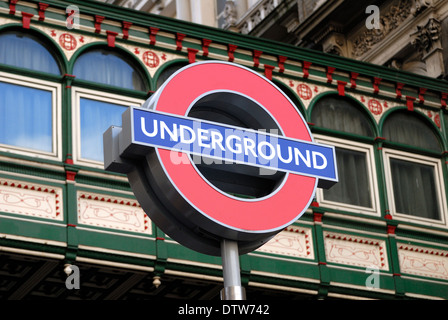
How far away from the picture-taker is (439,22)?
2794cm

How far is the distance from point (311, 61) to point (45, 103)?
5.80 m

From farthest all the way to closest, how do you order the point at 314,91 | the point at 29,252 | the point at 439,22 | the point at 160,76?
the point at 439,22
the point at 314,91
the point at 160,76
the point at 29,252

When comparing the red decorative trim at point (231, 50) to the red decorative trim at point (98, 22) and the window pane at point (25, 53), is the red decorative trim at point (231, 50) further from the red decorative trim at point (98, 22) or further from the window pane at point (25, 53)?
the window pane at point (25, 53)

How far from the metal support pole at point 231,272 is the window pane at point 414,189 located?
1102cm

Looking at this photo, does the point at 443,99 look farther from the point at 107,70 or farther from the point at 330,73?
the point at 107,70

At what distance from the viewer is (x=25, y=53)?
66.9ft

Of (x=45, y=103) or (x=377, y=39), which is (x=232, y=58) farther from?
(x=377, y=39)

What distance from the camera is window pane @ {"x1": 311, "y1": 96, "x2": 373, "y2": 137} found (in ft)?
75.3

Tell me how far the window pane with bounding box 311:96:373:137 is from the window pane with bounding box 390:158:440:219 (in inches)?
36.5

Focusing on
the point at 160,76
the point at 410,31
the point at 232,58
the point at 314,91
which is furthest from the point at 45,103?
the point at 410,31

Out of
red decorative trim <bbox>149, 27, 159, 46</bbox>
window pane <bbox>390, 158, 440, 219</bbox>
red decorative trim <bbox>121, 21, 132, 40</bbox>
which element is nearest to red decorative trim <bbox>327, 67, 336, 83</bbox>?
window pane <bbox>390, 158, 440, 219</bbox>

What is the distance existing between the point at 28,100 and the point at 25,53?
35.7 inches
